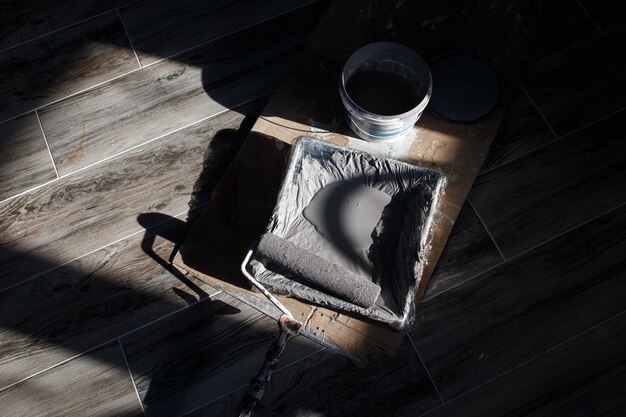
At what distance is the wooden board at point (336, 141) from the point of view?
1.33 m

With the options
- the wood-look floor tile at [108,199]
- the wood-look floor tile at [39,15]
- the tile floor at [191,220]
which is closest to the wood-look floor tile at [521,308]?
the tile floor at [191,220]

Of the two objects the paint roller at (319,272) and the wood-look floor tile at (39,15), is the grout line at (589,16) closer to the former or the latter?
the paint roller at (319,272)

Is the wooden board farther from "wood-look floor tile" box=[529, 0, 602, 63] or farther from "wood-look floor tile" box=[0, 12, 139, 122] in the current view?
"wood-look floor tile" box=[0, 12, 139, 122]

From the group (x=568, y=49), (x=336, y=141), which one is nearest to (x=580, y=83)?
(x=568, y=49)

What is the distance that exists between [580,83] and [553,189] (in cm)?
35

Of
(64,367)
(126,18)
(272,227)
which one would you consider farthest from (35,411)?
(126,18)

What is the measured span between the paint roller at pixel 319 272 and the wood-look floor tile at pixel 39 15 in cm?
102

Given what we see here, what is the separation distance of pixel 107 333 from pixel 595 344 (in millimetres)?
1382

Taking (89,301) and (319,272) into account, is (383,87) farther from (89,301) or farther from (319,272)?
(89,301)

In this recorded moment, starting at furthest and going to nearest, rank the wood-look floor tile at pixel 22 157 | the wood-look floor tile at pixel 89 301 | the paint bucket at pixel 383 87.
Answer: the wood-look floor tile at pixel 22 157
the wood-look floor tile at pixel 89 301
the paint bucket at pixel 383 87

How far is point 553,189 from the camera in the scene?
1504mm

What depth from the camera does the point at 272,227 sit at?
125 centimetres

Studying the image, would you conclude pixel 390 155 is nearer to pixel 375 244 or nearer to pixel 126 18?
pixel 375 244

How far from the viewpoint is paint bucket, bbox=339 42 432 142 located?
132cm
